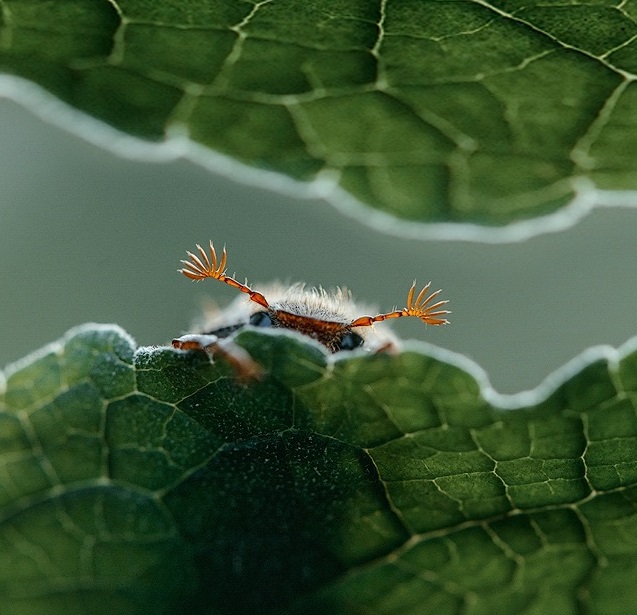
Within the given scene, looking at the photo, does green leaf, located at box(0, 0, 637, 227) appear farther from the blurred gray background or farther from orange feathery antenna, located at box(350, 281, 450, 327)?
the blurred gray background

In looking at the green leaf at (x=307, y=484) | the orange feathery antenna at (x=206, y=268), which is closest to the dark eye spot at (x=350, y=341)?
the orange feathery antenna at (x=206, y=268)

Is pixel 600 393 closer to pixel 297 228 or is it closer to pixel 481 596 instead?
pixel 481 596

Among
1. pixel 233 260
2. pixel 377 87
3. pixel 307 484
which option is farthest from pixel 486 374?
pixel 233 260

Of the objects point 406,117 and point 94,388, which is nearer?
point 94,388

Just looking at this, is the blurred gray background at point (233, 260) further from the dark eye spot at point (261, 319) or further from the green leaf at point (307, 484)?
the green leaf at point (307, 484)

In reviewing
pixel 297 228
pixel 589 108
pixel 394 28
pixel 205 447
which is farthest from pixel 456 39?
pixel 297 228

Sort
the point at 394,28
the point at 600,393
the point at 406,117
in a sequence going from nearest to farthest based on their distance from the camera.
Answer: the point at 600,393
the point at 394,28
the point at 406,117
